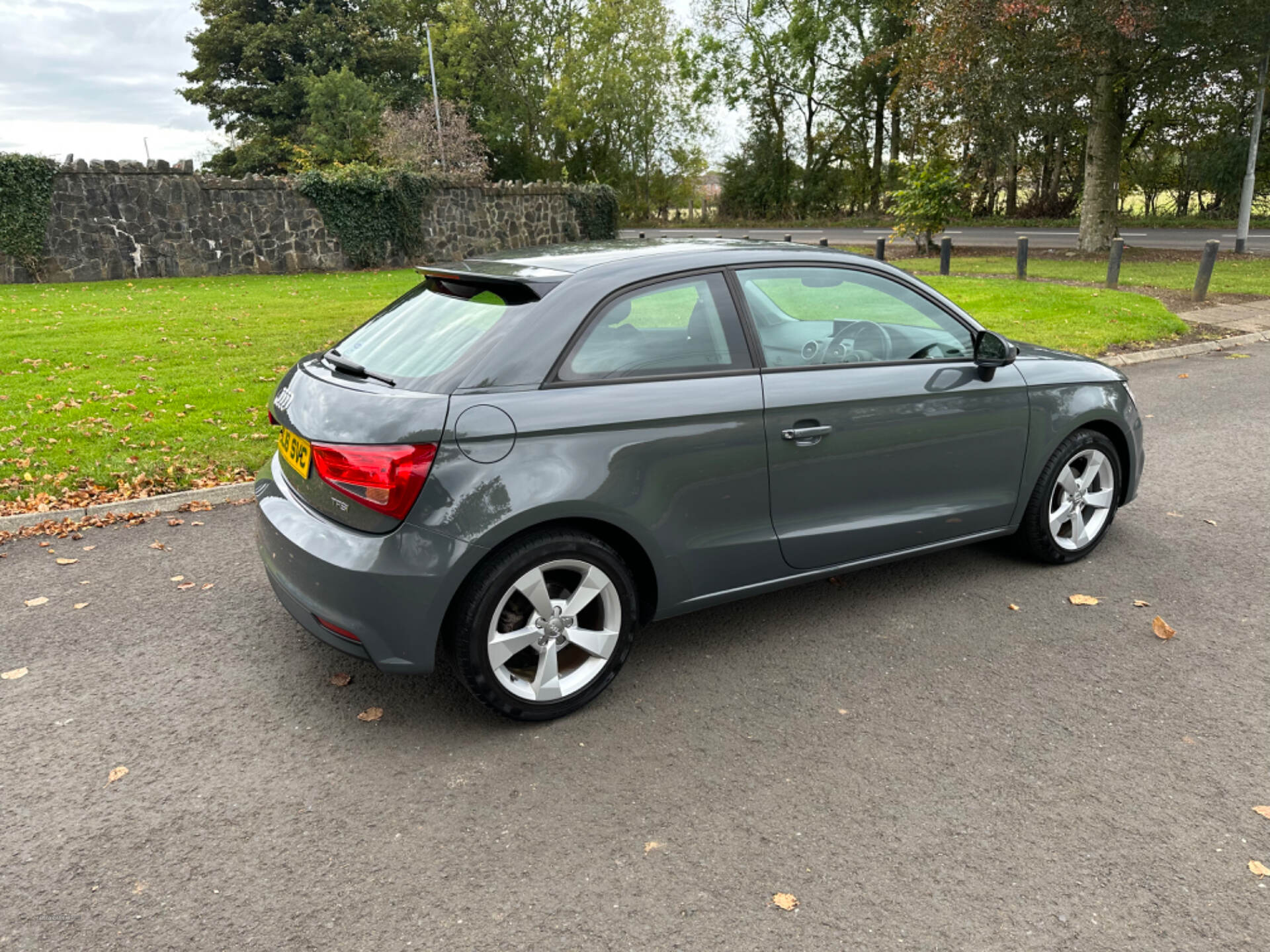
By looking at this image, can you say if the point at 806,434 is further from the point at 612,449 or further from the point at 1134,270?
the point at 1134,270

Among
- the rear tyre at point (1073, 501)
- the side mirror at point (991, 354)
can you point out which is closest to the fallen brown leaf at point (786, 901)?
the side mirror at point (991, 354)

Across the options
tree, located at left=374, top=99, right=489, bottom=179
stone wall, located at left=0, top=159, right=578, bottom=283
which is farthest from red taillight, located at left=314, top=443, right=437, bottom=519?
tree, located at left=374, top=99, right=489, bottom=179

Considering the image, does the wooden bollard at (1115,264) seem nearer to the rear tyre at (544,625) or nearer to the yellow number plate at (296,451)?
the rear tyre at (544,625)

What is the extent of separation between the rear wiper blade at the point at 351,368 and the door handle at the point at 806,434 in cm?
152

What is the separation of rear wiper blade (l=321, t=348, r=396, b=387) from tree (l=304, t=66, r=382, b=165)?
42797 millimetres

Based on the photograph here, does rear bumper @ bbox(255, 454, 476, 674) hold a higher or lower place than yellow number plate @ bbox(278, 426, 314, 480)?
lower

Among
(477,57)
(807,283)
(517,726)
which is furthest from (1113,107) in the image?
(477,57)

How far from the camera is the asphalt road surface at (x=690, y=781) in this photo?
249 centimetres

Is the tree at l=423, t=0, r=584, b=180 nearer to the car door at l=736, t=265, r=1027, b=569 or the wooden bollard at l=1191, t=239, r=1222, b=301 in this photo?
the wooden bollard at l=1191, t=239, r=1222, b=301

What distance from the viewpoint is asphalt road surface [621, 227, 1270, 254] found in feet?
79.4

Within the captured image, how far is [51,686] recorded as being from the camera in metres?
3.71

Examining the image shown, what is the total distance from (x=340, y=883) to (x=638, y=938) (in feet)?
2.82

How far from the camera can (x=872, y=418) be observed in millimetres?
3891

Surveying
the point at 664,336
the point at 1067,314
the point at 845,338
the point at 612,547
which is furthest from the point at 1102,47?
the point at 612,547
